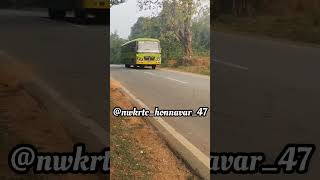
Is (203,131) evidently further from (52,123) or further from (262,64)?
(52,123)

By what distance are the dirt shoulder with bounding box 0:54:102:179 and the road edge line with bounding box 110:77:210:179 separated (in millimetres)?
558

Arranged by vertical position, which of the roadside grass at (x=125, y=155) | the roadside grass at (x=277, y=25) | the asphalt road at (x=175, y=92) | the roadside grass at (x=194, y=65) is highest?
the roadside grass at (x=277, y=25)

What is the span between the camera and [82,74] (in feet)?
10.8

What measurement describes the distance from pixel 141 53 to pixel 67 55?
3.10ft

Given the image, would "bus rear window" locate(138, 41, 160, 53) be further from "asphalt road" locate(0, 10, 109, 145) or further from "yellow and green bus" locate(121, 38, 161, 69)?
"asphalt road" locate(0, 10, 109, 145)

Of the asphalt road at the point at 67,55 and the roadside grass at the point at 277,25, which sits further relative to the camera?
the asphalt road at the point at 67,55

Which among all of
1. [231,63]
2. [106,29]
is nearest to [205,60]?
[231,63]

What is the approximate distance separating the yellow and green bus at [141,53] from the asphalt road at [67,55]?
171mm

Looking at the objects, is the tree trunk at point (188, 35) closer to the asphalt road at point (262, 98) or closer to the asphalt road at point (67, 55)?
the asphalt road at point (262, 98)

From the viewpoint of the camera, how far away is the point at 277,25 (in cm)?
310

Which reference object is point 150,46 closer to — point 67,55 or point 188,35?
point 188,35

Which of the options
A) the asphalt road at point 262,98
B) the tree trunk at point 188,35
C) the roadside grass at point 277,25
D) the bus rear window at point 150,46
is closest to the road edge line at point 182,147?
the asphalt road at point 262,98

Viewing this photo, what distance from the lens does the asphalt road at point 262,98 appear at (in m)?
2.91

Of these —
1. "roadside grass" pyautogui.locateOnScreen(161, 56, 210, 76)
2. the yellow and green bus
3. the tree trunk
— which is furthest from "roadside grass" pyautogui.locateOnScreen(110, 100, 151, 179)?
the tree trunk
